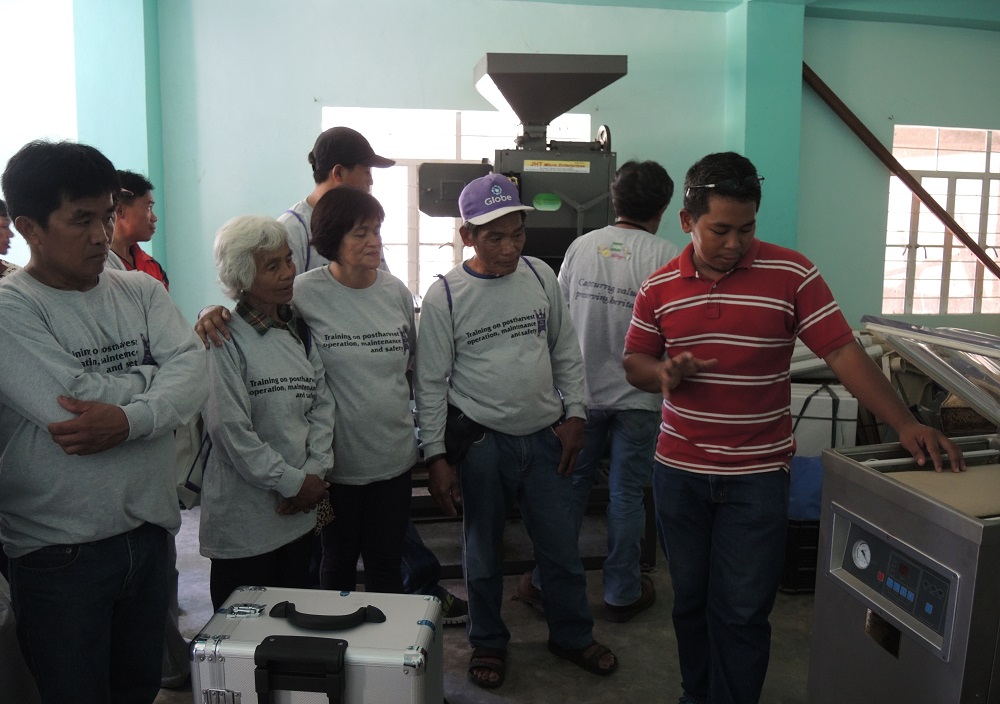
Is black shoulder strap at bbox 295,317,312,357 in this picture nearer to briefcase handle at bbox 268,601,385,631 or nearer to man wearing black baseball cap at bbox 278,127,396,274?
man wearing black baseball cap at bbox 278,127,396,274

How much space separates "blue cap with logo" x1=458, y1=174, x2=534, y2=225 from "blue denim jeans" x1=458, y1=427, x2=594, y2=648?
66 cm

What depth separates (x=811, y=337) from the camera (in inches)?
69.1

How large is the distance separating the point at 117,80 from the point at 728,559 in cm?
512

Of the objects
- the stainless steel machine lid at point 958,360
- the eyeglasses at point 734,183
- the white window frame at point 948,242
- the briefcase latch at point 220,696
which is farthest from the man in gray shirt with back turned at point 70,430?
the white window frame at point 948,242

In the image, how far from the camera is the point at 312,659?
144cm

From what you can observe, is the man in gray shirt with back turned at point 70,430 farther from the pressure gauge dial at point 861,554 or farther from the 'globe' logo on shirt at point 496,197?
the pressure gauge dial at point 861,554

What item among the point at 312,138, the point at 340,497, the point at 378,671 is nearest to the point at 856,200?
the point at 312,138

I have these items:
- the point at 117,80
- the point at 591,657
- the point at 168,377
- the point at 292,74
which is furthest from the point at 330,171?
the point at 117,80

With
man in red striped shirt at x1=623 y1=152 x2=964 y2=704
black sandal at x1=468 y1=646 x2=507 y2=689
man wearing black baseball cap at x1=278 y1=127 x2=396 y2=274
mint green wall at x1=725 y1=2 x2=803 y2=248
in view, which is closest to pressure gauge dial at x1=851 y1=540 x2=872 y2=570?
man in red striped shirt at x1=623 y1=152 x2=964 y2=704

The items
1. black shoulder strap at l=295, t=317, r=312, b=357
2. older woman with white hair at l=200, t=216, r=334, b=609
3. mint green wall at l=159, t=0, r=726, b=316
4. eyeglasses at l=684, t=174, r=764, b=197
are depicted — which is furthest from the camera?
mint green wall at l=159, t=0, r=726, b=316

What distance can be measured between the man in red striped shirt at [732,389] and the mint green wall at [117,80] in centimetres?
446

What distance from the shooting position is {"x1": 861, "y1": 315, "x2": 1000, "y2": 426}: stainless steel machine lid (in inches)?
57.4

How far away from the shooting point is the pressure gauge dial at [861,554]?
5.00 feet

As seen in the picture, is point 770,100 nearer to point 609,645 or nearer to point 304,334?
point 609,645
